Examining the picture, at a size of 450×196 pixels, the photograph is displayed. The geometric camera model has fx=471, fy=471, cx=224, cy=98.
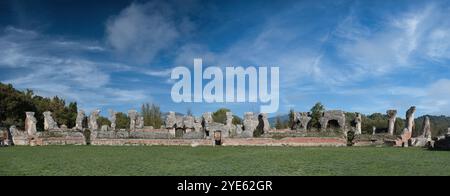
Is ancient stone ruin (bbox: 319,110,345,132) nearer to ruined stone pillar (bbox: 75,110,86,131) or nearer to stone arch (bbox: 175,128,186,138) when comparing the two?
stone arch (bbox: 175,128,186,138)

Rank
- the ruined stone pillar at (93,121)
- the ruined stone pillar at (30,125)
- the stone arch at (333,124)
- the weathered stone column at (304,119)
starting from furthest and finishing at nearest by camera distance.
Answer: the ruined stone pillar at (93,121) → the ruined stone pillar at (30,125) → the weathered stone column at (304,119) → the stone arch at (333,124)

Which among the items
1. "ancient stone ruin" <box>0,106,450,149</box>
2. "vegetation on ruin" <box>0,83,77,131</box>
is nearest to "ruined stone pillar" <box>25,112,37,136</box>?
"ancient stone ruin" <box>0,106,450,149</box>

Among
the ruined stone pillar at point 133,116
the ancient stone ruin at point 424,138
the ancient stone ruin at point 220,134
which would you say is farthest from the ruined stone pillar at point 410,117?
the ruined stone pillar at point 133,116

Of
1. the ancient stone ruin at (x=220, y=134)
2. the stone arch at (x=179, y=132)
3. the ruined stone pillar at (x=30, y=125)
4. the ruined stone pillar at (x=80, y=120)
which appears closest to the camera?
the ancient stone ruin at (x=220, y=134)

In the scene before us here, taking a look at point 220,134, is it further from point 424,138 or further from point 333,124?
point 424,138

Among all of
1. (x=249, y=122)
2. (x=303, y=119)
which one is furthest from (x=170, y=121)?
(x=303, y=119)

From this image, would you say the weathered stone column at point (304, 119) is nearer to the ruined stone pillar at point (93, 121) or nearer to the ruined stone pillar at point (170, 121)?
the ruined stone pillar at point (170, 121)

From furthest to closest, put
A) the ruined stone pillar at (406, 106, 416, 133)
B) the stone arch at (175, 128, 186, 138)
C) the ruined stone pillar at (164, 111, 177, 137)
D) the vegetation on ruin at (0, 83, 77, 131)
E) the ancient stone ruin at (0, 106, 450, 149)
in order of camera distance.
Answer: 1. the vegetation on ruin at (0, 83, 77, 131)
2. the ruined stone pillar at (164, 111, 177, 137)
3. the stone arch at (175, 128, 186, 138)
4. the ruined stone pillar at (406, 106, 416, 133)
5. the ancient stone ruin at (0, 106, 450, 149)

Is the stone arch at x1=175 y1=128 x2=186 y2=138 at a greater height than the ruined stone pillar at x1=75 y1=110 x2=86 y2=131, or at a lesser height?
lesser

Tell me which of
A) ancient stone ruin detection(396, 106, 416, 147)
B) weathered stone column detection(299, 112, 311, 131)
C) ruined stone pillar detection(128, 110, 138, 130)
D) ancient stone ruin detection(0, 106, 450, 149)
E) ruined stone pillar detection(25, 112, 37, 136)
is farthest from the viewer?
ruined stone pillar detection(128, 110, 138, 130)

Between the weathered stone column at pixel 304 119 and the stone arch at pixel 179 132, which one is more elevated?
the weathered stone column at pixel 304 119

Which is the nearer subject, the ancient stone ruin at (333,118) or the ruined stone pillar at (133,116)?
the ancient stone ruin at (333,118)
